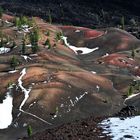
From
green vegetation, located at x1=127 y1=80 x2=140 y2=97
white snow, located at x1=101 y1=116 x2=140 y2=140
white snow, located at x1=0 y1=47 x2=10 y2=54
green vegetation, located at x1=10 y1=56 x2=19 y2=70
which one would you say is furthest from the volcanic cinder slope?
white snow, located at x1=101 y1=116 x2=140 y2=140

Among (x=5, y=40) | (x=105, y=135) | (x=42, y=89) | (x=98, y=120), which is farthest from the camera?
(x=5, y=40)

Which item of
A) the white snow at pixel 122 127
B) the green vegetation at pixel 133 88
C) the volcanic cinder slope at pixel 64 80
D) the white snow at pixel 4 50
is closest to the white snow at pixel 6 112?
the volcanic cinder slope at pixel 64 80

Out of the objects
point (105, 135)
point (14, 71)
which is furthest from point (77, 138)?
point (14, 71)

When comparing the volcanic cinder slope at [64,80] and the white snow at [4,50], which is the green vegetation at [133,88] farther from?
the white snow at [4,50]

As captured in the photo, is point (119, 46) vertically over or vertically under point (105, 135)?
under

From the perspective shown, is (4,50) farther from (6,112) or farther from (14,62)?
(6,112)

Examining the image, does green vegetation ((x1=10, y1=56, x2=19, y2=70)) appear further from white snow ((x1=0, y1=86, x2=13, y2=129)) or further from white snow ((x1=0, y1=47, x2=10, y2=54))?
white snow ((x1=0, y1=86, x2=13, y2=129))

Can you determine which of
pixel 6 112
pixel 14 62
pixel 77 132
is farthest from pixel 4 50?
pixel 77 132

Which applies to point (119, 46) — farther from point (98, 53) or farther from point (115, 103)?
point (115, 103)

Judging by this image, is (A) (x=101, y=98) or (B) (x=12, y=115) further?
(A) (x=101, y=98)
